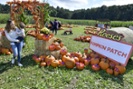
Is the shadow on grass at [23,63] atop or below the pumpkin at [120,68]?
below

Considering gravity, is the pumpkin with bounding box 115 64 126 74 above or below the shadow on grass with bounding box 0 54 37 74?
above

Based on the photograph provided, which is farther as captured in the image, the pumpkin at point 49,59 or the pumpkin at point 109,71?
the pumpkin at point 49,59

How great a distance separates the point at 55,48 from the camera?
8.32 m

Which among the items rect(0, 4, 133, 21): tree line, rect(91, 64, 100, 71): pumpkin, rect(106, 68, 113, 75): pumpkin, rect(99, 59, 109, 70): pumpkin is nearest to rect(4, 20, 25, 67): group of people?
rect(91, 64, 100, 71): pumpkin

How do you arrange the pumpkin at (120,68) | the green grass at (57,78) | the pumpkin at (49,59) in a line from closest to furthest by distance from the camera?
the green grass at (57,78)
the pumpkin at (120,68)
the pumpkin at (49,59)

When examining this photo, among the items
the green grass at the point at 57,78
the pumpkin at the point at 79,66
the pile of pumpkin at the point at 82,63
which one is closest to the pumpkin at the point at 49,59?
the pile of pumpkin at the point at 82,63

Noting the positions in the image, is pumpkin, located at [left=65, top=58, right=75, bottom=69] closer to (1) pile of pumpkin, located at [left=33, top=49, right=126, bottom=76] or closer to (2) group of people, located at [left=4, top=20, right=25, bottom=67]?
(1) pile of pumpkin, located at [left=33, top=49, right=126, bottom=76]

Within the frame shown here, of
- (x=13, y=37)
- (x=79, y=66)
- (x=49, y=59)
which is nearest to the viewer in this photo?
(x=79, y=66)

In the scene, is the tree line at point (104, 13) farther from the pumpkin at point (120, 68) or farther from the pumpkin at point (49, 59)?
the pumpkin at point (120, 68)

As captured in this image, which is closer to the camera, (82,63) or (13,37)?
(13,37)

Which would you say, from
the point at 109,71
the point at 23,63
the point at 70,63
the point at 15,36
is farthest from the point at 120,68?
the point at 15,36

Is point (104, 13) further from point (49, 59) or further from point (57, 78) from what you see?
point (57, 78)

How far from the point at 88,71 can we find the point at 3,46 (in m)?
4.81

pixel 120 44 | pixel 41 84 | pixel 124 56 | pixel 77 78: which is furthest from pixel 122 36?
pixel 41 84
